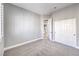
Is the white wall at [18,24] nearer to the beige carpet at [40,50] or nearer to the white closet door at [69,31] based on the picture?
the beige carpet at [40,50]

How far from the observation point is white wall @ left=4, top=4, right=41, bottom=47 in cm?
258

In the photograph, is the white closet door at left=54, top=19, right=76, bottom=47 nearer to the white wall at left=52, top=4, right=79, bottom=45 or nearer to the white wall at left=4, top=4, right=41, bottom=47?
the white wall at left=52, top=4, right=79, bottom=45

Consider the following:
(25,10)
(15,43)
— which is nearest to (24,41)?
(15,43)

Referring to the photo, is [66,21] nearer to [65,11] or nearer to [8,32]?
[65,11]

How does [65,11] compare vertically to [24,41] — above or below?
above

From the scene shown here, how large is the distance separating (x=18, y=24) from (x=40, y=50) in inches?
48.1

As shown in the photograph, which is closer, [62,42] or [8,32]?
[8,32]

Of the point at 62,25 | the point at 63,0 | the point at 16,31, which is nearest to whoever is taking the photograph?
the point at 63,0

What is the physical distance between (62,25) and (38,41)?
3.82ft

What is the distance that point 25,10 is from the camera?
8.91ft

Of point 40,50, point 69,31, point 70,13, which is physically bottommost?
point 40,50

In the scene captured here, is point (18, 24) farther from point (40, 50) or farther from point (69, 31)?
point (69, 31)

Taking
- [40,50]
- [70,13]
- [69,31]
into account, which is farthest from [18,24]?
[70,13]

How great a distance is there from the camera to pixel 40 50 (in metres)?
2.61
